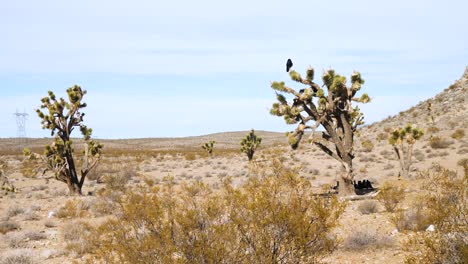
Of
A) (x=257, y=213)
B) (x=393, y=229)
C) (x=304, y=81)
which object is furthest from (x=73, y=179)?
(x=257, y=213)

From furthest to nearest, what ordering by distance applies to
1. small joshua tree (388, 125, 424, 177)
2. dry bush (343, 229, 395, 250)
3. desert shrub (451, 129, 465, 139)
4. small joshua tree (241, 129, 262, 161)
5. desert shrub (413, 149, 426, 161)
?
small joshua tree (241, 129, 262, 161) → desert shrub (451, 129, 465, 139) → desert shrub (413, 149, 426, 161) → small joshua tree (388, 125, 424, 177) → dry bush (343, 229, 395, 250)

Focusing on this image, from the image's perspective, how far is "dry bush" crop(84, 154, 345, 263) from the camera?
5230 millimetres

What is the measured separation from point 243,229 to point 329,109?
34.5 feet

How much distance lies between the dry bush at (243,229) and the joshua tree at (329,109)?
30.5 ft

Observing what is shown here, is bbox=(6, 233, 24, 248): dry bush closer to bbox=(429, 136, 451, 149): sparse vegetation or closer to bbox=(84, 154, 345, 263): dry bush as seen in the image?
bbox=(84, 154, 345, 263): dry bush

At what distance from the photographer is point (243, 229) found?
5.36 metres

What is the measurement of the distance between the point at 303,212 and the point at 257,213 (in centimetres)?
60

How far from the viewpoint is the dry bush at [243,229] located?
523cm

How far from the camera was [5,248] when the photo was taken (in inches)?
420

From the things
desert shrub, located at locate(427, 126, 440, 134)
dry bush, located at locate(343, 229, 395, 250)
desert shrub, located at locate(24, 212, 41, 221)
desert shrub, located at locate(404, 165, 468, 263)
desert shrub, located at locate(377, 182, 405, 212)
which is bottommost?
desert shrub, located at locate(24, 212, 41, 221)

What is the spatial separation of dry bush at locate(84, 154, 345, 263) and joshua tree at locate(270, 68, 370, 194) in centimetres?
931

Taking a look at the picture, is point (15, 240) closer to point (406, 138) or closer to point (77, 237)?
point (77, 237)

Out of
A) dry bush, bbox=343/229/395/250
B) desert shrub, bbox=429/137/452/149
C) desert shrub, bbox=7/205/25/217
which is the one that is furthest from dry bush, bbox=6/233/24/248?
desert shrub, bbox=429/137/452/149

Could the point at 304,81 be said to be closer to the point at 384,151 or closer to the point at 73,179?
the point at 73,179
